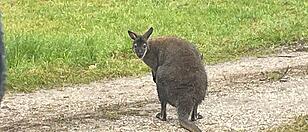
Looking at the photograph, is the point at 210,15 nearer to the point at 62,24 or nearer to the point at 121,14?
the point at 121,14

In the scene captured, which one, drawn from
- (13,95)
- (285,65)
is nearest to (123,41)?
(285,65)

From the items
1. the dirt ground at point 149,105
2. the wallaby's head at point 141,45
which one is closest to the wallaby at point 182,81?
the dirt ground at point 149,105

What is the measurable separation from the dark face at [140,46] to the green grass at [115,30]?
3.87ft

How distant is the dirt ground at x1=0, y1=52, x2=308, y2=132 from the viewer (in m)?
5.70

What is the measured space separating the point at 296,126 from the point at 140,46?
1838mm

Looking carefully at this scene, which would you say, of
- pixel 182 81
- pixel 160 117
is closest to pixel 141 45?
pixel 160 117

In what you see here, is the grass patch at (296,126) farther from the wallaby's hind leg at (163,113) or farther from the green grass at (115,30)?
the green grass at (115,30)

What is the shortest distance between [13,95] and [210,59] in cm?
303

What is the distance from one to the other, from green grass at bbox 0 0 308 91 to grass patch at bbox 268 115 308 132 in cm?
276

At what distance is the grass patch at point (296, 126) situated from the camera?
523 cm

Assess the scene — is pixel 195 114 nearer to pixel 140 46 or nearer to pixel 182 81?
pixel 182 81

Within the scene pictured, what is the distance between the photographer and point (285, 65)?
8492 mm

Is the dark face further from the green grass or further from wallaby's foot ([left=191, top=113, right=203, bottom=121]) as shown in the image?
the green grass

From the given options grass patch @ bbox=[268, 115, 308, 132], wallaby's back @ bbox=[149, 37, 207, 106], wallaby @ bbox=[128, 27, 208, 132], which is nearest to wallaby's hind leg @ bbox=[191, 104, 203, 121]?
wallaby @ bbox=[128, 27, 208, 132]
